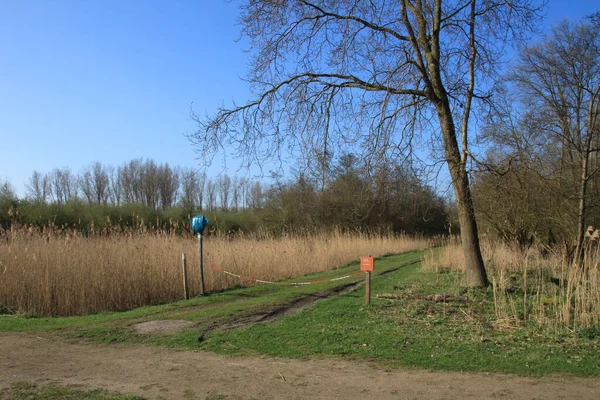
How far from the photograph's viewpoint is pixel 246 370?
6051mm

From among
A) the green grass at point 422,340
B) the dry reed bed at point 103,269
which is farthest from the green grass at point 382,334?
the dry reed bed at point 103,269

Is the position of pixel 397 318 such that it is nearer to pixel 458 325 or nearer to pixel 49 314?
pixel 458 325

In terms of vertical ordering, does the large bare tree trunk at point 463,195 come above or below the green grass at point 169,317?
above

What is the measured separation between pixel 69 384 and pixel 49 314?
594cm

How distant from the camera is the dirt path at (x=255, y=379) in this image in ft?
16.9

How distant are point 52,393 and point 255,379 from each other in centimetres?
214

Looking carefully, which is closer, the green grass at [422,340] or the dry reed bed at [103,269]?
the green grass at [422,340]

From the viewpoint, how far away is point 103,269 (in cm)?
1176

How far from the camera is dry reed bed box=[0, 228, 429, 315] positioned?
11.0 meters

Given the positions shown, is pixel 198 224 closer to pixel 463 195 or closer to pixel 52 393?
pixel 463 195

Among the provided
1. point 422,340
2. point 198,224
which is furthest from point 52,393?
point 198,224

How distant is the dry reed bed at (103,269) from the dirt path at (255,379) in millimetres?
4210

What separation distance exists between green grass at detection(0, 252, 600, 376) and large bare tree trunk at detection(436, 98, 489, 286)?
1.70ft

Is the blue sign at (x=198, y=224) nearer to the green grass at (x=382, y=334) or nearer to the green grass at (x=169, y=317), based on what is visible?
the green grass at (x=169, y=317)
